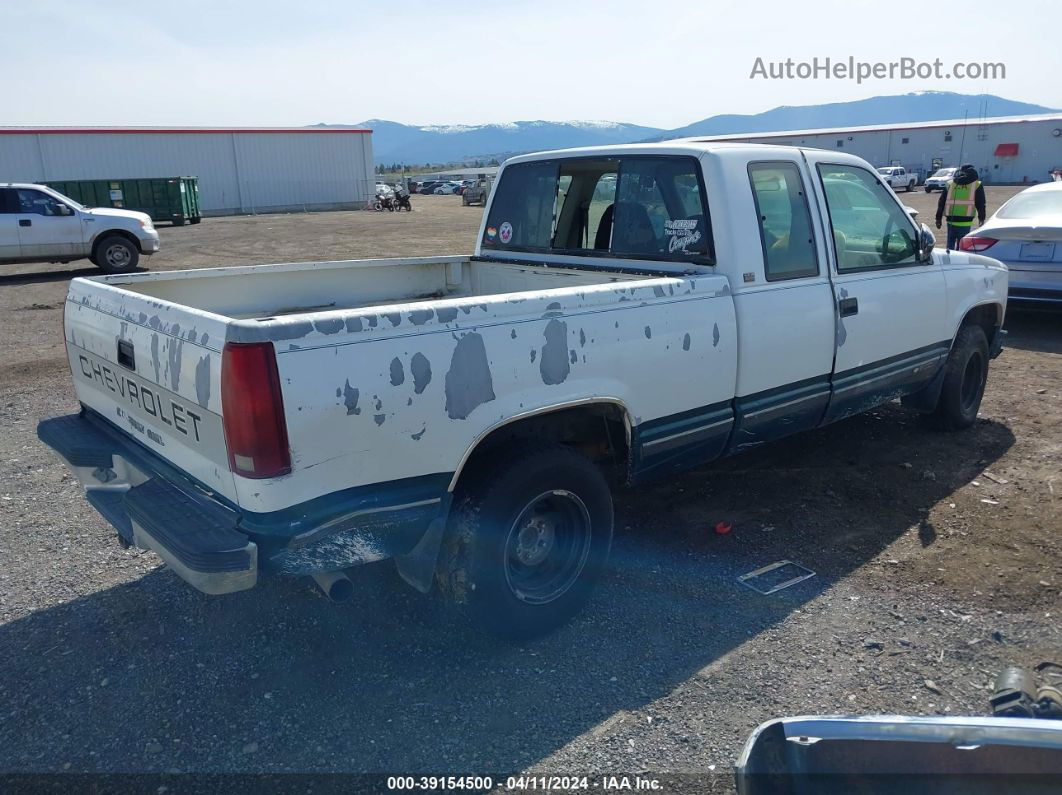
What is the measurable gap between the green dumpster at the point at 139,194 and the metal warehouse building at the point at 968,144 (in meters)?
32.9

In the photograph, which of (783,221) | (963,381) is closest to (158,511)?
(783,221)

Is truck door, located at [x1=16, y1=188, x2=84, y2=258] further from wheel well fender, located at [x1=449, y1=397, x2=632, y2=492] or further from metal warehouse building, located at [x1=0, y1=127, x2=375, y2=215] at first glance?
metal warehouse building, located at [x1=0, y1=127, x2=375, y2=215]

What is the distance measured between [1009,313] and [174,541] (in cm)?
1043

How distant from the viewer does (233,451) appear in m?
2.74

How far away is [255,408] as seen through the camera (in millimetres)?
2654

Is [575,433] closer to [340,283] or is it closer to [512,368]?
[512,368]

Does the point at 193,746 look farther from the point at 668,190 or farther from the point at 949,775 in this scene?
the point at 668,190

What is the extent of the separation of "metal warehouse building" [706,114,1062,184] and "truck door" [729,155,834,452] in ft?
159

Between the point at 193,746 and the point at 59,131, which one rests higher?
the point at 59,131

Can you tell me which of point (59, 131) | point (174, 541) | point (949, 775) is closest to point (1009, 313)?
point (949, 775)

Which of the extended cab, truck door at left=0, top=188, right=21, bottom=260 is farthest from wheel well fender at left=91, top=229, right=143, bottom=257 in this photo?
truck door at left=0, top=188, right=21, bottom=260

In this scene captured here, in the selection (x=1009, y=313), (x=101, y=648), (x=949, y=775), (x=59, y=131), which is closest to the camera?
(x=949, y=775)

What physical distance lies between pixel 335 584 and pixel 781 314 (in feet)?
8.52

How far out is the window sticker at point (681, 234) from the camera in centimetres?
422
